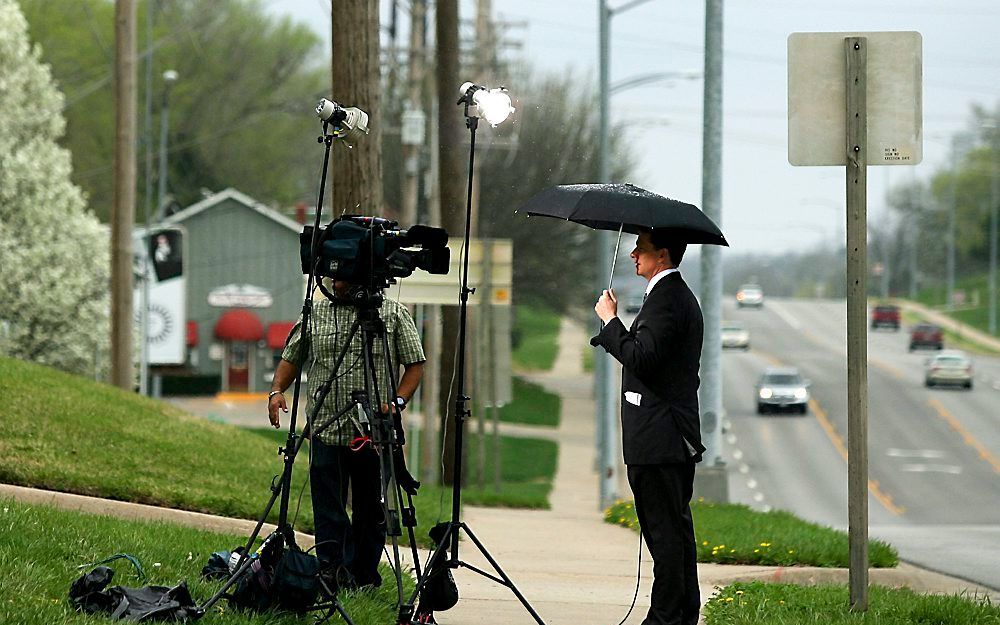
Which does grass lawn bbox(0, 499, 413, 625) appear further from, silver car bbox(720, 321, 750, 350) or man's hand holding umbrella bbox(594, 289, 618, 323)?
silver car bbox(720, 321, 750, 350)

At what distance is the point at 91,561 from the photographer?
24.4ft

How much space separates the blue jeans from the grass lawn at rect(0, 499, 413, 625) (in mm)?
200

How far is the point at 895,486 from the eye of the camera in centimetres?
3756

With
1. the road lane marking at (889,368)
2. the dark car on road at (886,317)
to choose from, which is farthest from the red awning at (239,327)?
the dark car on road at (886,317)

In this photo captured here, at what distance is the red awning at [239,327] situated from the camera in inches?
2483

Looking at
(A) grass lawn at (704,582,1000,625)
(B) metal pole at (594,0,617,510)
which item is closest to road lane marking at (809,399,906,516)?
(B) metal pole at (594,0,617,510)

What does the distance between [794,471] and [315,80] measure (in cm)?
3831

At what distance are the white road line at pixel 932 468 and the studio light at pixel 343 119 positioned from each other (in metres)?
35.4

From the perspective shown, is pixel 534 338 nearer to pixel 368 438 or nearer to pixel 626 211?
pixel 368 438

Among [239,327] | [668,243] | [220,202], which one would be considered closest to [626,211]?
[668,243]

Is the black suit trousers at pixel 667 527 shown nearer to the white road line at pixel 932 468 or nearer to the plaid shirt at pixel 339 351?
the plaid shirt at pixel 339 351

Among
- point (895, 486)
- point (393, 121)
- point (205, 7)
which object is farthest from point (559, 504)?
point (205, 7)

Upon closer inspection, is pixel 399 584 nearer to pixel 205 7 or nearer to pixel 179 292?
pixel 179 292

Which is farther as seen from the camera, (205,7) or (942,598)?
(205,7)
